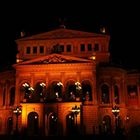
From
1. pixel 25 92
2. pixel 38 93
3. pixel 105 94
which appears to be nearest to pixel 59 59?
pixel 38 93

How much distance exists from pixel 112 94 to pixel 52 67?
41.4 ft

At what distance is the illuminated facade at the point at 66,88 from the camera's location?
185ft

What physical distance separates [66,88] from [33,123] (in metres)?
8.86

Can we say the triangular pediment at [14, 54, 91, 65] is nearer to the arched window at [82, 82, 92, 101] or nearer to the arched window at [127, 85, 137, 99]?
the arched window at [82, 82, 92, 101]

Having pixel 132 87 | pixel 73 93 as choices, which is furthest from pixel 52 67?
pixel 132 87

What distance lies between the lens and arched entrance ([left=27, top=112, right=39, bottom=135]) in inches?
2301

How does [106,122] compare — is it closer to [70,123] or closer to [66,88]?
[70,123]

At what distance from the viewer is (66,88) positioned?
2327 inches

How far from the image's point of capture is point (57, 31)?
217 ft

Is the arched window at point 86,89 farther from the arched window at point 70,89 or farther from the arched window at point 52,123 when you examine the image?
the arched window at point 52,123

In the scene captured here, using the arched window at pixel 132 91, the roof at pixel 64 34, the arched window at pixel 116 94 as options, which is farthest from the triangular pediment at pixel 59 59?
the arched window at pixel 132 91

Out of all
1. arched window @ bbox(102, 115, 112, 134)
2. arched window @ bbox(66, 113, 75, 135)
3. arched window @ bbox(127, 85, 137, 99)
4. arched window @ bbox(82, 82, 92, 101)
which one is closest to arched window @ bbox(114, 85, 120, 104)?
arched window @ bbox(102, 115, 112, 134)

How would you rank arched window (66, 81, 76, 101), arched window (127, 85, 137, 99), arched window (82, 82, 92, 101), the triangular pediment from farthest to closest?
arched window (127, 85, 137, 99)
arched window (82, 82, 92, 101)
the triangular pediment
arched window (66, 81, 76, 101)

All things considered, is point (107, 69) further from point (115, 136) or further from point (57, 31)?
point (115, 136)
